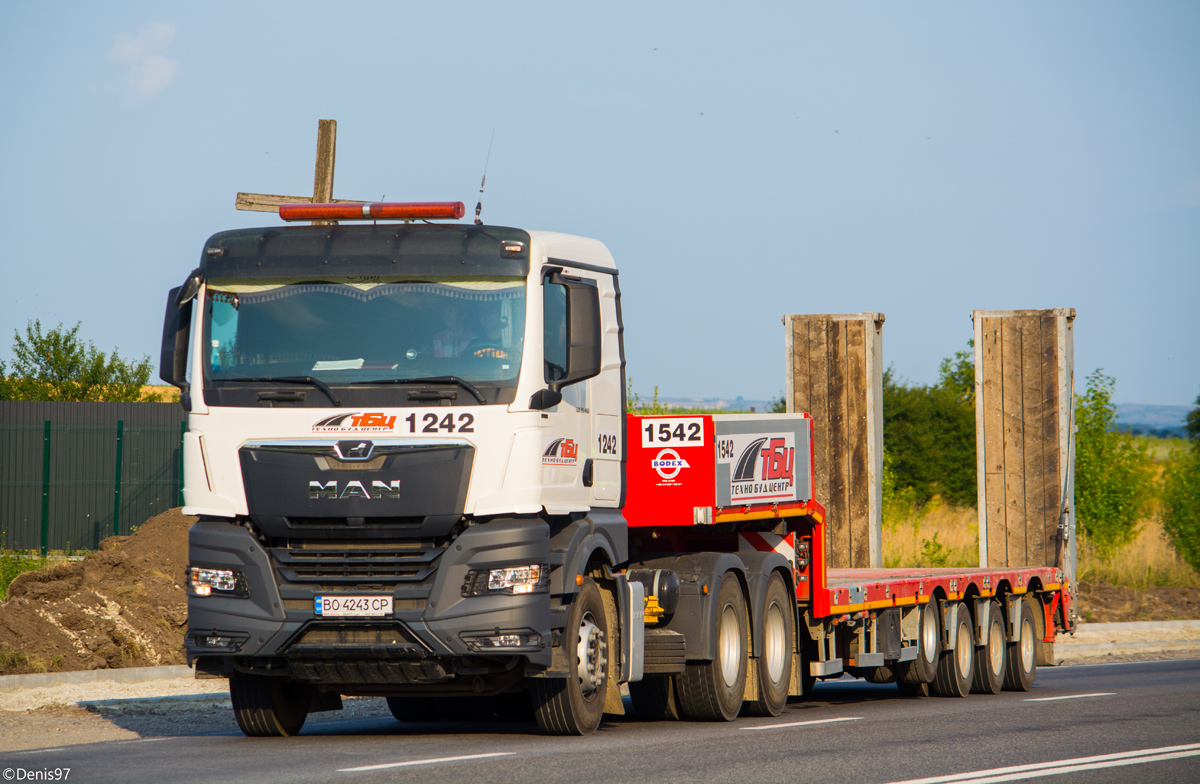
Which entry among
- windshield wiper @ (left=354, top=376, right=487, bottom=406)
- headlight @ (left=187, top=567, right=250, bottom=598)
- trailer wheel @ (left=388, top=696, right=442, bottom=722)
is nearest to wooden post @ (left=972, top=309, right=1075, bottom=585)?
trailer wheel @ (left=388, top=696, right=442, bottom=722)

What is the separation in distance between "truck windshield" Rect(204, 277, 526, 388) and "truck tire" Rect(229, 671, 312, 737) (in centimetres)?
233

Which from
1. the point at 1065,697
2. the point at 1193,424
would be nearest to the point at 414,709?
the point at 1065,697

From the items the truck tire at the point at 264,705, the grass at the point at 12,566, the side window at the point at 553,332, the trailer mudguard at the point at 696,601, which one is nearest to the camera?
the side window at the point at 553,332

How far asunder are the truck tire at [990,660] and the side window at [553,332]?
8647mm

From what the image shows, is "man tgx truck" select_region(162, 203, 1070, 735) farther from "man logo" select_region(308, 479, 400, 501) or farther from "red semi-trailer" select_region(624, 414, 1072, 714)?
"red semi-trailer" select_region(624, 414, 1072, 714)

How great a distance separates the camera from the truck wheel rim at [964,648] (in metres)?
16.1

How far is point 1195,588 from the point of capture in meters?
27.2

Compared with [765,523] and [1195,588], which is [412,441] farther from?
[1195,588]

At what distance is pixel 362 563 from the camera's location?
30.4 feet

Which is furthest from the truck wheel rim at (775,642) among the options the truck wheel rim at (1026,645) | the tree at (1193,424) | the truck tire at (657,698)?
the tree at (1193,424)

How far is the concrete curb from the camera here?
13453 millimetres

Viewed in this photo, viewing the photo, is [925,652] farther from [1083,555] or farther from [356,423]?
[1083,555]

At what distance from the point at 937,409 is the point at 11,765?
→ 3980 cm

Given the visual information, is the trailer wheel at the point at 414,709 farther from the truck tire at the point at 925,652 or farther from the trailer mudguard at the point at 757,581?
the truck tire at the point at 925,652
